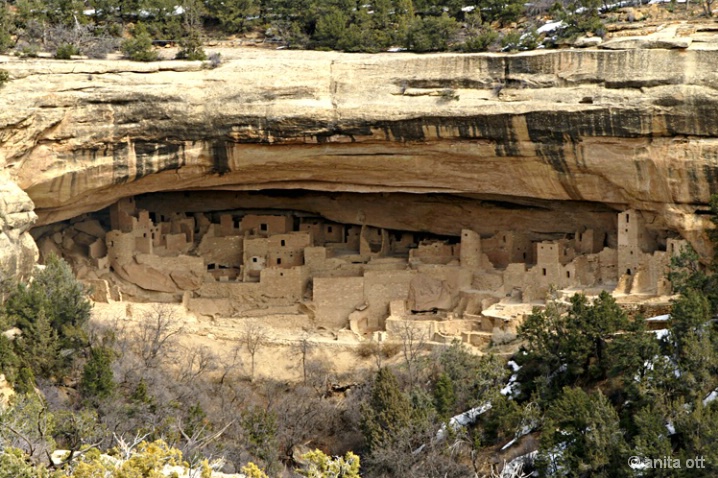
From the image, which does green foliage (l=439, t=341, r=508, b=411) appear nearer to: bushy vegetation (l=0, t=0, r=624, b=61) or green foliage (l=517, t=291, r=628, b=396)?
green foliage (l=517, t=291, r=628, b=396)

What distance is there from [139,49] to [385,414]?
9.12 metres

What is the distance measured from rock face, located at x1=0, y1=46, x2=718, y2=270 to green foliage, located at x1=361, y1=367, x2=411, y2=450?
5.06 meters

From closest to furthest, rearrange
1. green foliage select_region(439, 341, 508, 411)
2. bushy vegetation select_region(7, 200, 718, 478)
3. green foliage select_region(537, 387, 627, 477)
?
1. green foliage select_region(537, 387, 627, 477)
2. bushy vegetation select_region(7, 200, 718, 478)
3. green foliage select_region(439, 341, 508, 411)

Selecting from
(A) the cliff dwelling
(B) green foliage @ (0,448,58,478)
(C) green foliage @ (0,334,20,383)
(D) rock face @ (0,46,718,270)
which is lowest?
(A) the cliff dwelling

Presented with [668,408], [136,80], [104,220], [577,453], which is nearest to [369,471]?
[577,453]

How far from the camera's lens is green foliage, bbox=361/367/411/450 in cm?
2108

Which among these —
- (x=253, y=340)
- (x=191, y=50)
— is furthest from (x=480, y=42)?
(x=253, y=340)

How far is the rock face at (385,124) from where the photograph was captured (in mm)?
22594

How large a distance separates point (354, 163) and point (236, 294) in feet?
13.1

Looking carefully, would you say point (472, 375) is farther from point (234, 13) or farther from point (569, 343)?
point (234, 13)

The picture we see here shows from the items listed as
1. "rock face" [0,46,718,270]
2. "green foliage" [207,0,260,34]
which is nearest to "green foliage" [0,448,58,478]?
"rock face" [0,46,718,270]

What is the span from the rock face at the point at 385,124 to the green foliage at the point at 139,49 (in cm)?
88

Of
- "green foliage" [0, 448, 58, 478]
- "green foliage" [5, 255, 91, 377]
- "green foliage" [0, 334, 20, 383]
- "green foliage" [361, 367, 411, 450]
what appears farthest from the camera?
"green foliage" [5, 255, 91, 377]

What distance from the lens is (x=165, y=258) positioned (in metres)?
26.9
